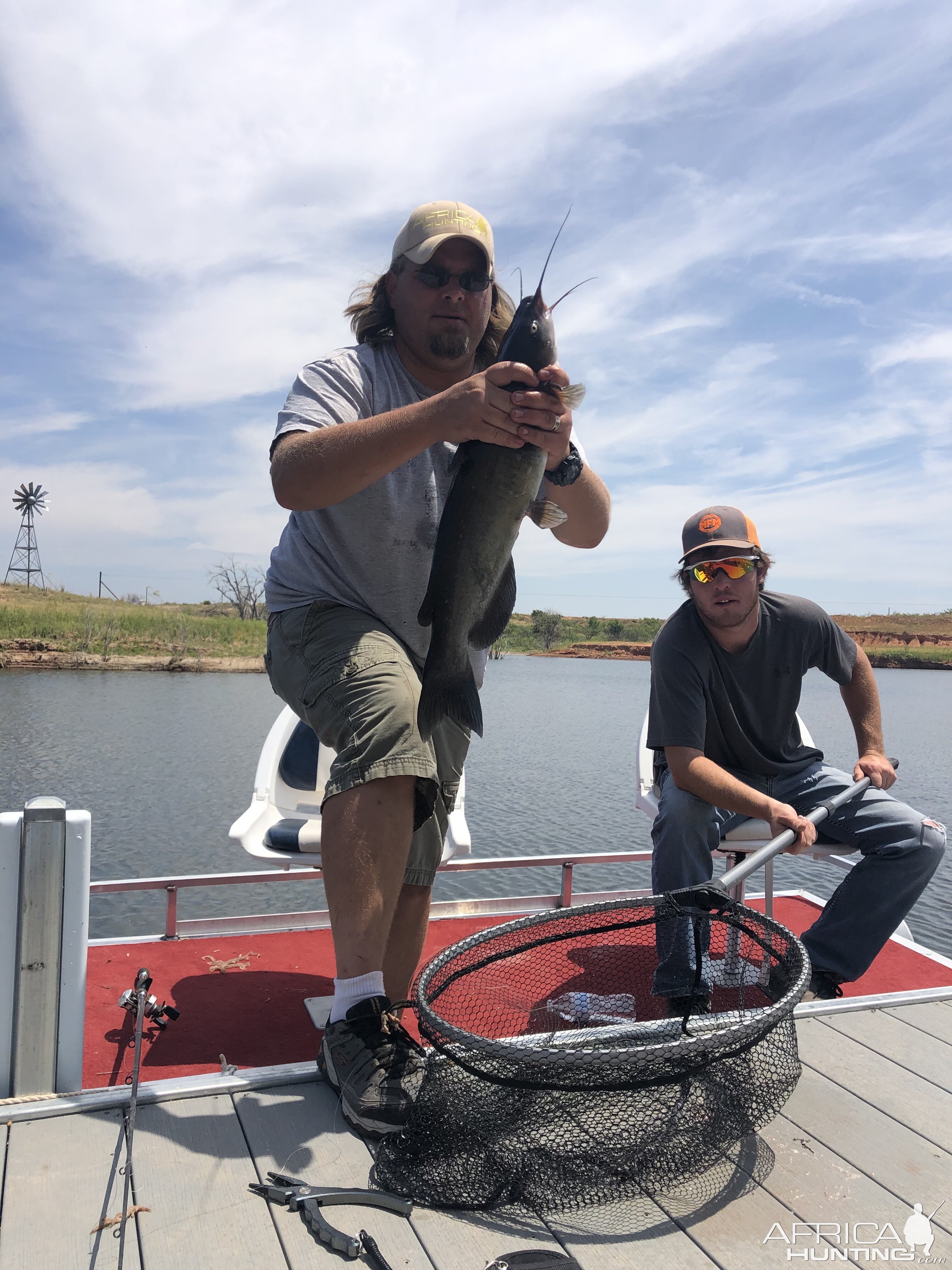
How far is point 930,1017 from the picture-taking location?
2949mm

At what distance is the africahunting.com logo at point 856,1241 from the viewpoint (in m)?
1.71

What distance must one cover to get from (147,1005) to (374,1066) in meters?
0.85

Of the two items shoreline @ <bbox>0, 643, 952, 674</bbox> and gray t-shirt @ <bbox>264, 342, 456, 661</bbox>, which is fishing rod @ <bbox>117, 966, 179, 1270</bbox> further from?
shoreline @ <bbox>0, 643, 952, 674</bbox>

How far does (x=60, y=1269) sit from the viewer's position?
1537 millimetres

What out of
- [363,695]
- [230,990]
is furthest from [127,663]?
[363,695]

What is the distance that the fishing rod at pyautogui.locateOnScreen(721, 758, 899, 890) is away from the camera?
241cm

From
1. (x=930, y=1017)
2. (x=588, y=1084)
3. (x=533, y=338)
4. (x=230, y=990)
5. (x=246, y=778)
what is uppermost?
(x=533, y=338)

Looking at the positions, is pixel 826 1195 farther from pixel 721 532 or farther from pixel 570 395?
pixel 721 532

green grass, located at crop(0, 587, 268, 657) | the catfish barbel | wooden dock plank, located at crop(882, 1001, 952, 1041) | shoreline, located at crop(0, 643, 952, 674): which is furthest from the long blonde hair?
green grass, located at crop(0, 587, 268, 657)

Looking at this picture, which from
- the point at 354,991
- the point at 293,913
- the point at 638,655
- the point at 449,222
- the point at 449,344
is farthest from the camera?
the point at 638,655

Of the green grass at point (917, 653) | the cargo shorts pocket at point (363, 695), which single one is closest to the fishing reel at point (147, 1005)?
the cargo shorts pocket at point (363, 695)

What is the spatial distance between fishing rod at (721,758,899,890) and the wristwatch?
1.30 metres

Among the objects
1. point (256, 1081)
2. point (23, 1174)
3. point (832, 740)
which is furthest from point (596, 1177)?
point (832, 740)

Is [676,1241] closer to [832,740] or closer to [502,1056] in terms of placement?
[502,1056]
